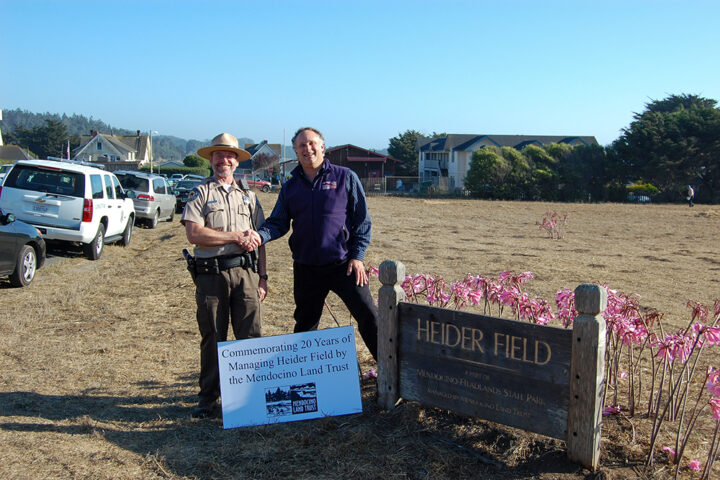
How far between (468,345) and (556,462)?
0.80 meters

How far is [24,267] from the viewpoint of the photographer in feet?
30.3

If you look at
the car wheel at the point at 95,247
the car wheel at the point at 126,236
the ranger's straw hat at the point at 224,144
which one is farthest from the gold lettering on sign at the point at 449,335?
the car wheel at the point at 126,236

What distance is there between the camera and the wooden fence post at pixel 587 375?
129 inches

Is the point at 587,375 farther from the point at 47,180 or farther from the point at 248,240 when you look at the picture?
the point at 47,180

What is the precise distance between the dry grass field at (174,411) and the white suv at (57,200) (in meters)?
0.72

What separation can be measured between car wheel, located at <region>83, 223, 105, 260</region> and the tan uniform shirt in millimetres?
8692

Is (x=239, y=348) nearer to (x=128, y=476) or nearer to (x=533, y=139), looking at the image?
(x=128, y=476)

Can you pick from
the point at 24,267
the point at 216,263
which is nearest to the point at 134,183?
the point at 24,267

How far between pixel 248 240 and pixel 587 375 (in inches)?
88.8

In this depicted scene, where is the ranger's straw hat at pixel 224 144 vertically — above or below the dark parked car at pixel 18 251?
above

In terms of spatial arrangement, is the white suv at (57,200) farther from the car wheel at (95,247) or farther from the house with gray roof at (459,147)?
the house with gray roof at (459,147)

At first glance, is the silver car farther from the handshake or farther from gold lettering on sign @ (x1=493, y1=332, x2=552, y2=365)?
gold lettering on sign @ (x1=493, y1=332, x2=552, y2=365)

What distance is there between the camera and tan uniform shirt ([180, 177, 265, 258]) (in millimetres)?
4180

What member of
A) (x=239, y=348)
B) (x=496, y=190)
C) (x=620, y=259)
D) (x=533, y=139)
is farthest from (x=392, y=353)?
(x=533, y=139)
